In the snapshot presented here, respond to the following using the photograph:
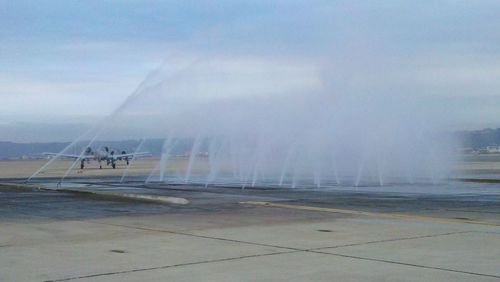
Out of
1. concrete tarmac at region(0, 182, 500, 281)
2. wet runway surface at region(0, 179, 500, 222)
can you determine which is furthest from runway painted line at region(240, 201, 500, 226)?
wet runway surface at region(0, 179, 500, 222)

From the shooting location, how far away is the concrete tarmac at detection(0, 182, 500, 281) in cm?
941

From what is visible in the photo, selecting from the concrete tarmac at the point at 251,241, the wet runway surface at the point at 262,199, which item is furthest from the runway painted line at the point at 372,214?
the wet runway surface at the point at 262,199

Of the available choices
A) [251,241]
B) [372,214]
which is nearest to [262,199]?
[372,214]

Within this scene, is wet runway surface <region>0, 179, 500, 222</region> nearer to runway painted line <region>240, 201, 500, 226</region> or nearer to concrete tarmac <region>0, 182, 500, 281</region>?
concrete tarmac <region>0, 182, 500, 281</region>

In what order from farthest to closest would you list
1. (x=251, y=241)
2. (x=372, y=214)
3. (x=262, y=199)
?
(x=262, y=199) < (x=372, y=214) < (x=251, y=241)

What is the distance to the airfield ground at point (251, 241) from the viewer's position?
941cm

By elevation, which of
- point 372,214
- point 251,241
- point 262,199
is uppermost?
point 262,199

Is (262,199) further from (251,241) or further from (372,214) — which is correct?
(251,241)

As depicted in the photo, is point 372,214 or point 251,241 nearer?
point 251,241

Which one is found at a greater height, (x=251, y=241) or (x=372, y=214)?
(x=372, y=214)

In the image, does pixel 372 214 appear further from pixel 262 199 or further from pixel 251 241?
pixel 262 199

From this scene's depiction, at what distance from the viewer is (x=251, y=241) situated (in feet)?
40.7

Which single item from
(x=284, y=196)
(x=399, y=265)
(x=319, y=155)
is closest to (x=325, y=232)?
(x=399, y=265)

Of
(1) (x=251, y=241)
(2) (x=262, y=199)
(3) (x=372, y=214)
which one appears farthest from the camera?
(2) (x=262, y=199)
